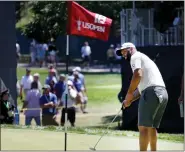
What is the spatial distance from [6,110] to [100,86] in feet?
36.4

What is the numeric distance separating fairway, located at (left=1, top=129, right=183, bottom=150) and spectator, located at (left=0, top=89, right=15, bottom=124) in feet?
6.87

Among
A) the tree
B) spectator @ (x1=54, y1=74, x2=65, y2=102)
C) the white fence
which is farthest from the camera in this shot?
the tree

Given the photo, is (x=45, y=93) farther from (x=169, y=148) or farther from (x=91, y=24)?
(x=169, y=148)

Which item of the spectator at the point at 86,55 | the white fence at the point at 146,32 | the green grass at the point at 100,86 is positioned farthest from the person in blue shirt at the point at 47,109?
the spectator at the point at 86,55

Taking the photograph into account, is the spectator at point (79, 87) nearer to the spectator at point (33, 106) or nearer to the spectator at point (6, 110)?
the spectator at point (33, 106)

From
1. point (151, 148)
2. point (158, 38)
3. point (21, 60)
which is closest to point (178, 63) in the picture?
point (158, 38)

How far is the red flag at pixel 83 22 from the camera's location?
9.61m

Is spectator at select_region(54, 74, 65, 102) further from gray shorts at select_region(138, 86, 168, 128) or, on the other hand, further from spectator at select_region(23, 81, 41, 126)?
gray shorts at select_region(138, 86, 168, 128)

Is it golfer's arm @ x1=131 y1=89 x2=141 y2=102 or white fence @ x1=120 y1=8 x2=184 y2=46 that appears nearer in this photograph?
Answer: golfer's arm @ x1=131 y1=89 x2=141 y2=102

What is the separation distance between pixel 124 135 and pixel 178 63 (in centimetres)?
513

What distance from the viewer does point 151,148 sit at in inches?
315

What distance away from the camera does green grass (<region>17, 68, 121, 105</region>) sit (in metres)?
20.9

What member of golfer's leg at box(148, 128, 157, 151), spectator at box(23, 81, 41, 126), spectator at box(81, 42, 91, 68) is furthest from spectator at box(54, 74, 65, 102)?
spectator at box(81, 42, 91, 68)

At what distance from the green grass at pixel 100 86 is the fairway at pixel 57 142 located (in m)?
9.29
